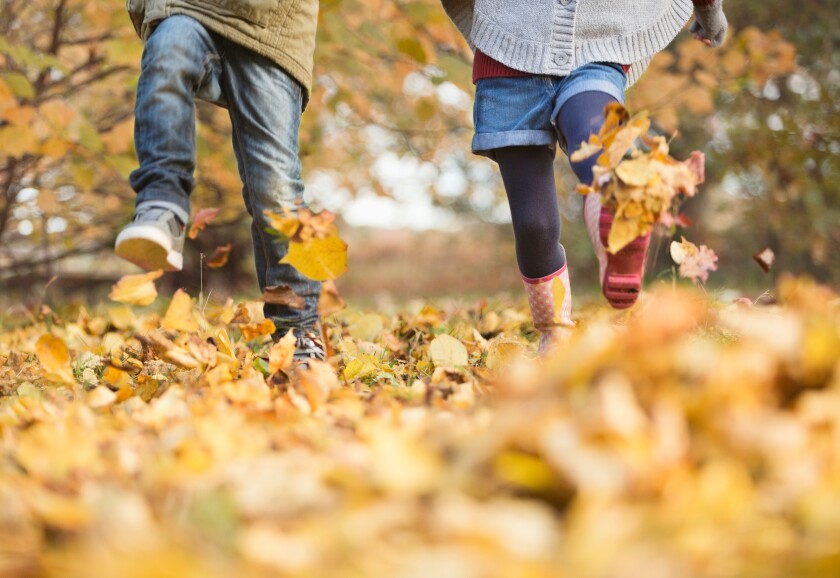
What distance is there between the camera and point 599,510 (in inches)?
25.6

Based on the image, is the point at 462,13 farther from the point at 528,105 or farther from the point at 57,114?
the point at 57,114

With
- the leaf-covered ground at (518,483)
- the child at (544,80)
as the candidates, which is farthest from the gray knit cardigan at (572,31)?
the leaf-covered ground at (518,483)

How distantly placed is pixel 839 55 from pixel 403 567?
6903 millimetres

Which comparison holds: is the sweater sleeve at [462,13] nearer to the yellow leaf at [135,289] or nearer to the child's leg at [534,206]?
the child's leg at [534,206]

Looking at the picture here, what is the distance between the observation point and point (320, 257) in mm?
1525

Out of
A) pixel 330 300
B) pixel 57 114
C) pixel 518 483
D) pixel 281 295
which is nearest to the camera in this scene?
pixel 518 483

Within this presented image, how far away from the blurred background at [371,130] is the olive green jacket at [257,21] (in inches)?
39.7

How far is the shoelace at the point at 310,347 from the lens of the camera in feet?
6.19

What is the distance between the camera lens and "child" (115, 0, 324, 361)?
5.39ft

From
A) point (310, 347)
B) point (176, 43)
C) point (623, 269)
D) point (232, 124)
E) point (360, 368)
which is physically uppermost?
point (176, 43)

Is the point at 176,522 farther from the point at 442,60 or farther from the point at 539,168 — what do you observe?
the point at 442,60

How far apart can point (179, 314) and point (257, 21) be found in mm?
737

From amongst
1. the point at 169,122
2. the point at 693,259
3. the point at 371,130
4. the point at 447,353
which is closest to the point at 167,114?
the point at 169,122

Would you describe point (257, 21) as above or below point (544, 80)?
above
